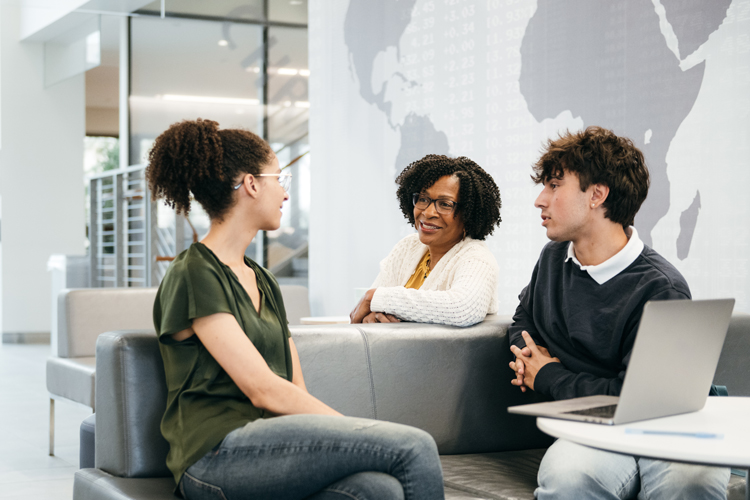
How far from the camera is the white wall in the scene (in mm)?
9805

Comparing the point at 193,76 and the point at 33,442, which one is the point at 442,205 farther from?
the point at 193,76

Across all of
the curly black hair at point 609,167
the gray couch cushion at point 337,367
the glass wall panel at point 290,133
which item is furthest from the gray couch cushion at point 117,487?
the glass wall panel at point 290,133

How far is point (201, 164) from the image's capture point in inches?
71.3

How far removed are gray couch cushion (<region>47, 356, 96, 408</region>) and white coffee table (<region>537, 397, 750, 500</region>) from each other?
2.79 metres

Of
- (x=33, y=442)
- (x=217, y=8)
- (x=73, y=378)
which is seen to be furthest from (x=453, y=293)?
(x=217, y=8)

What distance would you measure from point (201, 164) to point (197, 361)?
1.50 ft

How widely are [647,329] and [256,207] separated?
960 millimetres

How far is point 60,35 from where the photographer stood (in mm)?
9656

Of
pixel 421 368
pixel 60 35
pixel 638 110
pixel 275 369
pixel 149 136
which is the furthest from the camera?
pixel 60 35

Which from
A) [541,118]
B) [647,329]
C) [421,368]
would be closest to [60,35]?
[541,118]

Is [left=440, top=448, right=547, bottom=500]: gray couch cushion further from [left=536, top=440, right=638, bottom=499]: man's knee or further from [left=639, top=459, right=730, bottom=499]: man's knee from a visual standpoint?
[left=639, top=459, right=730, bottom=499]: man's knee

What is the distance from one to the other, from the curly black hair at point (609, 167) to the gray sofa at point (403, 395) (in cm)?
57

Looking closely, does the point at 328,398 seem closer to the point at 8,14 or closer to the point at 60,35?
the point at 60,35

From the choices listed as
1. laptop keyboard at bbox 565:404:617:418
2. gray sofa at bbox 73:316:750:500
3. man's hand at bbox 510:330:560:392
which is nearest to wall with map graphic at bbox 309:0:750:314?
gray sofa at bbox 73:316:750:500
